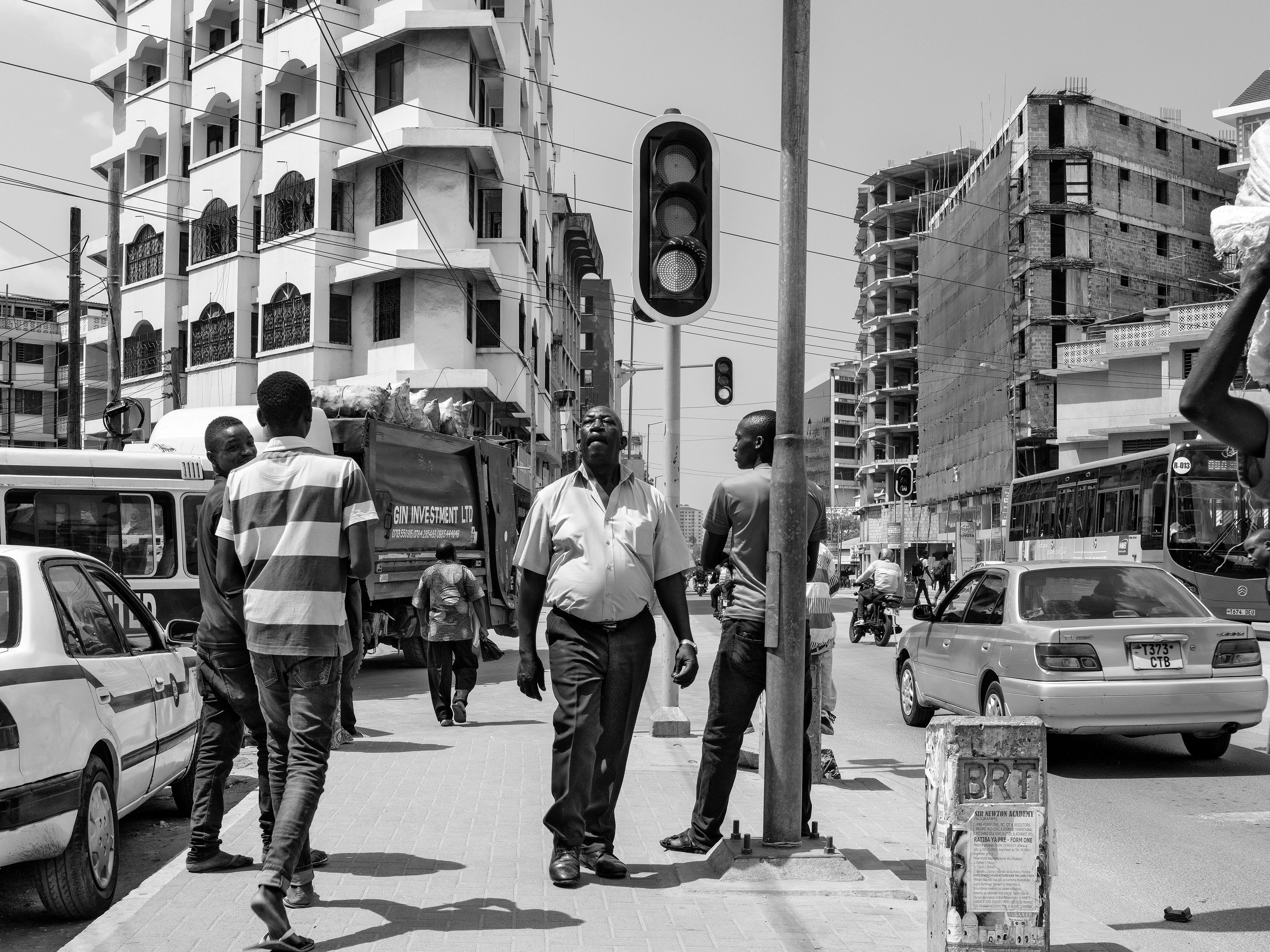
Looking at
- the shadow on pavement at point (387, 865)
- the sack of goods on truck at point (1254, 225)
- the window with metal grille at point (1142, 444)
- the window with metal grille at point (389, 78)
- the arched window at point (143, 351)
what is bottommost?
the shadow on pavement at point (387, 865)

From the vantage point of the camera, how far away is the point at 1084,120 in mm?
64250

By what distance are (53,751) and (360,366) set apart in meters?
31.5

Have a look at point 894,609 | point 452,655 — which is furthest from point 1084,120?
point 452,655

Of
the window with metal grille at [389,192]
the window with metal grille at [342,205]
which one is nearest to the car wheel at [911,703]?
the window with metal grille at [389,192]

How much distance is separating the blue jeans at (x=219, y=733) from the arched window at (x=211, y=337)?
34.1m

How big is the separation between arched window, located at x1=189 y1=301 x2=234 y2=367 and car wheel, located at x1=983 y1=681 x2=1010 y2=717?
31.9m

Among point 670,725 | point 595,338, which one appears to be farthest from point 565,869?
point 595,338

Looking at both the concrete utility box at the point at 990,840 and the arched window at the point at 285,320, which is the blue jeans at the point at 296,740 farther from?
the arched window at the point at 285,320

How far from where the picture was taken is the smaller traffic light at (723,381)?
21.5m

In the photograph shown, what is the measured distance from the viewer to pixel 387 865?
5.95 metres

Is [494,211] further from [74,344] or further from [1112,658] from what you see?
[1112,658]

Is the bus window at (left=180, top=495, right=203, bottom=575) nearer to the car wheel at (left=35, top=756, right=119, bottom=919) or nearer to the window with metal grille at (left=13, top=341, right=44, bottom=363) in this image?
the car wheel at (left=35, top=756, right=119, bottom=919)

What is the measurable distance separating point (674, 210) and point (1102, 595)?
503 cm

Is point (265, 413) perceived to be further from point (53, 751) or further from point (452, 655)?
point (452, 655)
